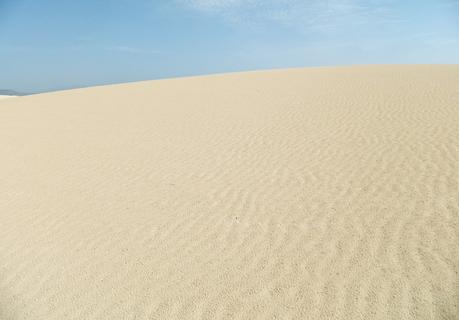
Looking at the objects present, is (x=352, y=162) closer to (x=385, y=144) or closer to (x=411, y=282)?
(x=385, y=144)

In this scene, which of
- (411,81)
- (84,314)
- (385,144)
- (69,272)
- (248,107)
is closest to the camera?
(84,314)

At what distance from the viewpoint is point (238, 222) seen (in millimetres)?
4660

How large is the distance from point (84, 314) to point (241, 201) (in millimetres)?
2632

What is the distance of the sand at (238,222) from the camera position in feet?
10.6

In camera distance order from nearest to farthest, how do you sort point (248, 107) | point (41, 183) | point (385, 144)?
point (41, 183), point (385, 144), point (248, 107)

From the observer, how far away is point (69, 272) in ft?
12.4

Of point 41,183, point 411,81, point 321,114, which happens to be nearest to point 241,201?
point 41,183

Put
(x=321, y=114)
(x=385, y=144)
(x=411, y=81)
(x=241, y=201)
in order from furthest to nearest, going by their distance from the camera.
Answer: (x=411, y=81), (x=321, y=114), (x=385, y=144), (x=241, y=201)

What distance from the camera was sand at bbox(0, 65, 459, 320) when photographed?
10.6 feet

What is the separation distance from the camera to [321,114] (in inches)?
455

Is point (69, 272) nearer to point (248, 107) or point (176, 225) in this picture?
point (176, 225)

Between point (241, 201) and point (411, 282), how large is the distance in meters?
2.50

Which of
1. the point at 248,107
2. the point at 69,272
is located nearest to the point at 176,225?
the point at 69,272

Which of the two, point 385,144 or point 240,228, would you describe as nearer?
point 240,228
